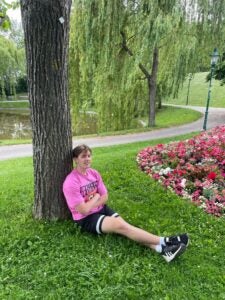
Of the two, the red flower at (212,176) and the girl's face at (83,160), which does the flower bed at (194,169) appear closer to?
the red flower at (212,176)

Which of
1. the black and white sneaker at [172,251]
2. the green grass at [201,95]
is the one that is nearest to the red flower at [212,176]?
the black and white sneaker at [172,251]

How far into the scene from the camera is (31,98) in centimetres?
321

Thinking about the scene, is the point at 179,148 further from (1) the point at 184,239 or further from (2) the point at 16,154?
(2) the point at 16,154

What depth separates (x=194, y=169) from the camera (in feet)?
16.8

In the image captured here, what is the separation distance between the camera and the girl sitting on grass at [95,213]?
3082 millimetres

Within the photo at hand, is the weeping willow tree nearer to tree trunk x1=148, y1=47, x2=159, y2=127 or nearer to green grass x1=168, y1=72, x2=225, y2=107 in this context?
tree trunk x1=148, y1=47, x2=159, y2=127

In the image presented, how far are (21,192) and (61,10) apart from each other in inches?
113

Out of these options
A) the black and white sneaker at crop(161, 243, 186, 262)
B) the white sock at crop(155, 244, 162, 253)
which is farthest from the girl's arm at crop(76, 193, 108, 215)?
the black and white sneaker at crop(161, 243, 186, 262)

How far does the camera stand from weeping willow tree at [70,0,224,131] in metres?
12.0

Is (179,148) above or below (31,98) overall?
below

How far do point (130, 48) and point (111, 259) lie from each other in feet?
39.3

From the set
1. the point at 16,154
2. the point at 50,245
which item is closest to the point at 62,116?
the point at 50,245

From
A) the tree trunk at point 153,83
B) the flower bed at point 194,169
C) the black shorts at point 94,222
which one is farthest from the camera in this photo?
the tree trunk at point 153,83

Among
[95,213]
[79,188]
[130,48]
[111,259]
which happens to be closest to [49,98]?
[79,188]
